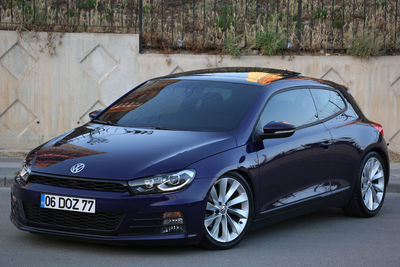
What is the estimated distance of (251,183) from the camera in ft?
23.9

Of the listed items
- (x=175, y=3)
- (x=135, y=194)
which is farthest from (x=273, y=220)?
(x=175, y=3)

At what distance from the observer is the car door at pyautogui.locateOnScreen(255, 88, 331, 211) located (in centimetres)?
749

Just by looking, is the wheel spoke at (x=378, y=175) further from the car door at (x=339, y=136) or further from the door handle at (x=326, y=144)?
the door handle at (x=326, y=144)

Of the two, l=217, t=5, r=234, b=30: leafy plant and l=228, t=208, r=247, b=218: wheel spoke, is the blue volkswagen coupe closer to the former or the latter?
l=228, t=208, r=247, b=218: wheel spoke

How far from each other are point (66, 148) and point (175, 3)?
996cm

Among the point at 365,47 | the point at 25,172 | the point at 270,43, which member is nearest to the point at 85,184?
the point at 25,172

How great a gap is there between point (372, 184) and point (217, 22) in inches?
270

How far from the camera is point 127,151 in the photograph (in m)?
6.91

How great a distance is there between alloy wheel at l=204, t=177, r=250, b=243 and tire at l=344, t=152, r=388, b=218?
83.4 inches

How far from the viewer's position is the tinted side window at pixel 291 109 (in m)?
7.86

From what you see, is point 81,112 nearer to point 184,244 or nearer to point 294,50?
point 294,50

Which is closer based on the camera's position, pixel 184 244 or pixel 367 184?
pixel 184 244

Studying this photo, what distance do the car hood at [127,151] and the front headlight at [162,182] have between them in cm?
5

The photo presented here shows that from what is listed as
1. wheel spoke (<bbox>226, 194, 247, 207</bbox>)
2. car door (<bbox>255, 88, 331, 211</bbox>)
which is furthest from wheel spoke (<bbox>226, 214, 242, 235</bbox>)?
car door (<bbox>255, 88, 331, 211</bbox>)
